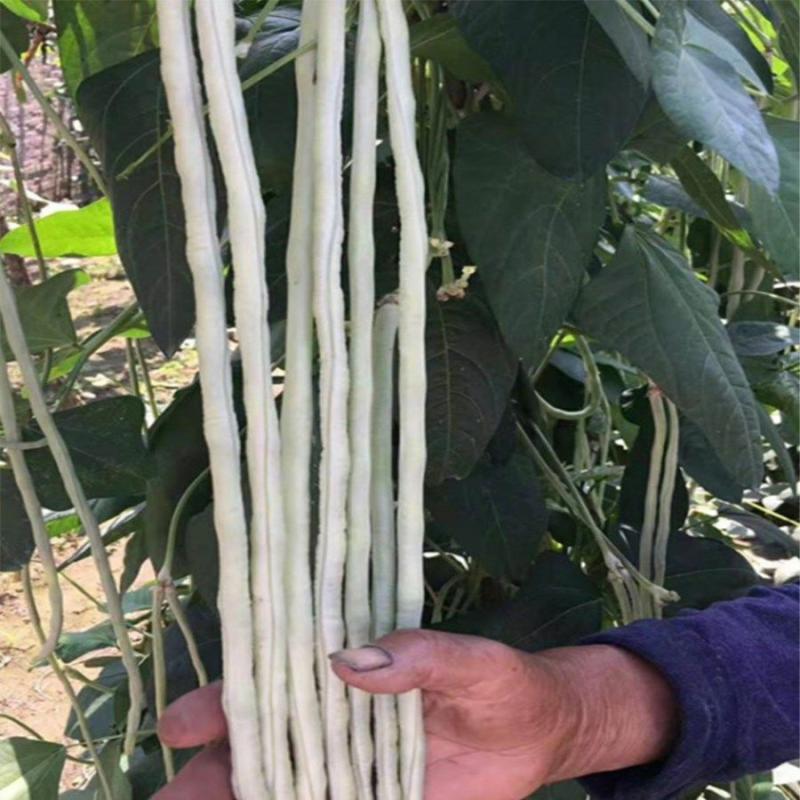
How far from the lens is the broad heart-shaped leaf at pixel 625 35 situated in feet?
0.98

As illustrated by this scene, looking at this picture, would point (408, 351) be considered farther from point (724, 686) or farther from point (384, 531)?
point (724, 686)

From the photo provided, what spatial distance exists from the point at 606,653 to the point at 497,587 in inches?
4.9

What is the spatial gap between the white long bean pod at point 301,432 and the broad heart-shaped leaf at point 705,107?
0.10m

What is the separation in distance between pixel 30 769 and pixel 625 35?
1.41 ft

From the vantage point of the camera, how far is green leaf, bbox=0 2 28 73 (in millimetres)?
492

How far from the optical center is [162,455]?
513 mm

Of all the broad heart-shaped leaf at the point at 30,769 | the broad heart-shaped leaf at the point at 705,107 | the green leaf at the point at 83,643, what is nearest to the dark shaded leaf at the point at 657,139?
the broad heart-shaped leaf at the point at 705,107

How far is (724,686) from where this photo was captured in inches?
18.0

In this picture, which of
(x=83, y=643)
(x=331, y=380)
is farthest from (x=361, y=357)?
(x=83, y=643)

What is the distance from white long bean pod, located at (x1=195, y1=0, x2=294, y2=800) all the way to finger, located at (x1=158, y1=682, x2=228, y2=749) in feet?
0.25

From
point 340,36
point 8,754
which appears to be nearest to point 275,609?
point 340,36

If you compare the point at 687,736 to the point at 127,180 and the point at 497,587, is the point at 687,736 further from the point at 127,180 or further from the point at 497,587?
the point at 127,180

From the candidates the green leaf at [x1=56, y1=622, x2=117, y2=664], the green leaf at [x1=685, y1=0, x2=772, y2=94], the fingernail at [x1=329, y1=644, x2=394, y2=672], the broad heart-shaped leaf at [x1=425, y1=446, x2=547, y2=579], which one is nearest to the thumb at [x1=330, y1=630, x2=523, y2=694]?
the fingernail at [x1=329, y1=644, x2=394, y2=672]

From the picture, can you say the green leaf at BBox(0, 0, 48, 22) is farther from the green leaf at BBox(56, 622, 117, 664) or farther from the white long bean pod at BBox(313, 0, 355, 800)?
the green leaf at BBox(56, 622, 117, 664)
